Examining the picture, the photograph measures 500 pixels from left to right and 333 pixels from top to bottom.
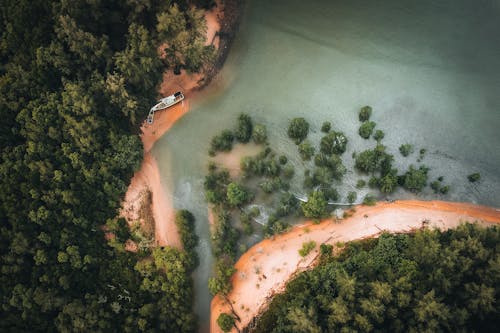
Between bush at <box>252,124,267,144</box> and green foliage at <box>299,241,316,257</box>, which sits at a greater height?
bush at <box>252,124,267,144</box>

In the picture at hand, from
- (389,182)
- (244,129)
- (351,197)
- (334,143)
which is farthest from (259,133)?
(389,182)

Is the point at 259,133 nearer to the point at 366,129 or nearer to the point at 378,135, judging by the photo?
the point at 366,129

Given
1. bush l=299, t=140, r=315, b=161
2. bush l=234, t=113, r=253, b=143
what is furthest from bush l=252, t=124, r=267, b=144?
bush l=299, t=140, r=315, b=161

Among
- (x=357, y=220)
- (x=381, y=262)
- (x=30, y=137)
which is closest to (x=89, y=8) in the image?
(x=30, y=137)

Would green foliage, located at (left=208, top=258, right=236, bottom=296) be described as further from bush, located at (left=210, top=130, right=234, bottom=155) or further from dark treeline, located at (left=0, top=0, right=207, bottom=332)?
bush, located at (left=210, top=130, right=234, bottom=155)

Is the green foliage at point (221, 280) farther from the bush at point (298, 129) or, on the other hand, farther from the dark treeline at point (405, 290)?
the bush at point (298, 129)

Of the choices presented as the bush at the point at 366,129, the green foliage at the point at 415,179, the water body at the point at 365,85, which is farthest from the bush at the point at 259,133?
the green foliage at the point at 415,179
